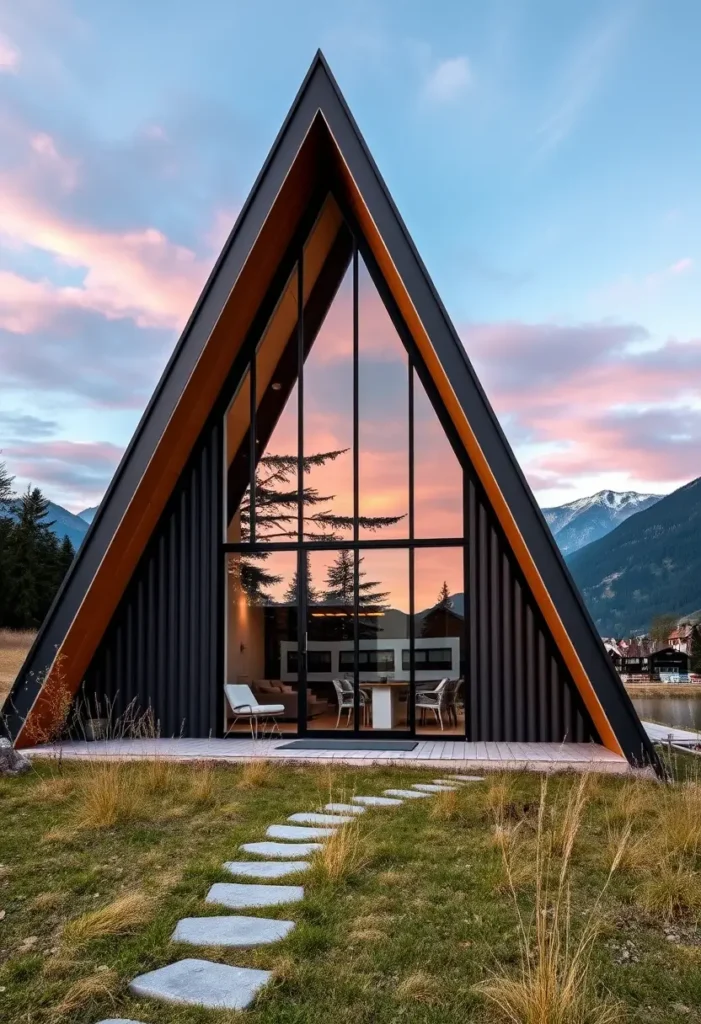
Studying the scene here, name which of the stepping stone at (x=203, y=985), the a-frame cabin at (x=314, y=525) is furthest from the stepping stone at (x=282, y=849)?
the a-frame cabin at (x=314, y=525)

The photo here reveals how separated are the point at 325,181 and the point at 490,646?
19.0 ft

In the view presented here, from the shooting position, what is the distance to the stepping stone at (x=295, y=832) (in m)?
4.50

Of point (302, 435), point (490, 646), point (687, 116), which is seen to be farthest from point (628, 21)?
point (490, 646)

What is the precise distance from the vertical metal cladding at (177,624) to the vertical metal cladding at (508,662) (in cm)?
295

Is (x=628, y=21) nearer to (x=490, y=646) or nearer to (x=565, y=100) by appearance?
(x=565, y=100)

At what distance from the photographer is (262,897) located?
135 inches

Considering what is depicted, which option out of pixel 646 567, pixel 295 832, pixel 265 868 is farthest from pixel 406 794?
pixel 646 567

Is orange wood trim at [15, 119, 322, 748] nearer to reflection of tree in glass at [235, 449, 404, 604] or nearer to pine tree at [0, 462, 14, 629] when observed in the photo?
reflection of tree in glass at [235, 449, 404, 604]

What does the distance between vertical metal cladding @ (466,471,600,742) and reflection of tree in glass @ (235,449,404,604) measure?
1.67m

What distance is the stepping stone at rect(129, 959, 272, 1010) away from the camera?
96.3 inches

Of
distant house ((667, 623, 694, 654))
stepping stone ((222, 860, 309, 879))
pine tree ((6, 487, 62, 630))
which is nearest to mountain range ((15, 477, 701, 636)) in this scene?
distant house ((667, 623, 694, 654))

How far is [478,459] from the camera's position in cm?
813

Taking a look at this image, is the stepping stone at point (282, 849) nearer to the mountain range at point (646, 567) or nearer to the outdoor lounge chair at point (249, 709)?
the outdoor lounge chair at point (249, 709)

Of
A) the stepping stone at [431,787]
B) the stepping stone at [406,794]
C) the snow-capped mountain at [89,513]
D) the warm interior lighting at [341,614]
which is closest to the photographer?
the stepping stone at [406,794]
